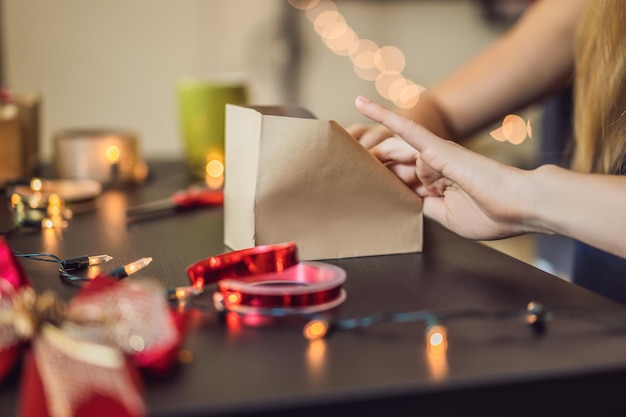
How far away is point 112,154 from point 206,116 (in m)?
0.16

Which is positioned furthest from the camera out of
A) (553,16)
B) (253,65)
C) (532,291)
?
(253,65)

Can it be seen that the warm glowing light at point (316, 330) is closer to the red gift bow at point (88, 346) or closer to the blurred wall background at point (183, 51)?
the red gift bow at point (88, 346)

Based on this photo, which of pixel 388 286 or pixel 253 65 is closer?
pixel 388 286

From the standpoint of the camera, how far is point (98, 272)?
58 cm

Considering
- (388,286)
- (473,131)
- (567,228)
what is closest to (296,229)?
(388,286)

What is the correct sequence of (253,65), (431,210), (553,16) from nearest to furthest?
1. (431,210)
2. (553,16)
3. (253,65)

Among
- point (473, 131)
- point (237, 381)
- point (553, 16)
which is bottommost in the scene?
point (237, 381)

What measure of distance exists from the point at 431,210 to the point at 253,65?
84.5 inches

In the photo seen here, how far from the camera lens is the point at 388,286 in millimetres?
548

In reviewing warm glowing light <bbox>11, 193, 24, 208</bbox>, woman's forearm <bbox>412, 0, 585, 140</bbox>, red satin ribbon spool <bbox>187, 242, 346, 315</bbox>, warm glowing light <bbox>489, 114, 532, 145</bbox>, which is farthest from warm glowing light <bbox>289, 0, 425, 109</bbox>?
red satin ribbon spool <bbox>187, 242, 346, 315</bbox>

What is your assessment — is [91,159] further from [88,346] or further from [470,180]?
[88,346]

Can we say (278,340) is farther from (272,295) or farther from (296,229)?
(296,229)

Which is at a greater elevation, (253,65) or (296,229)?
(253,65)

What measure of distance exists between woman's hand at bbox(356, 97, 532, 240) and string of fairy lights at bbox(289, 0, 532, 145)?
7.04 ft
